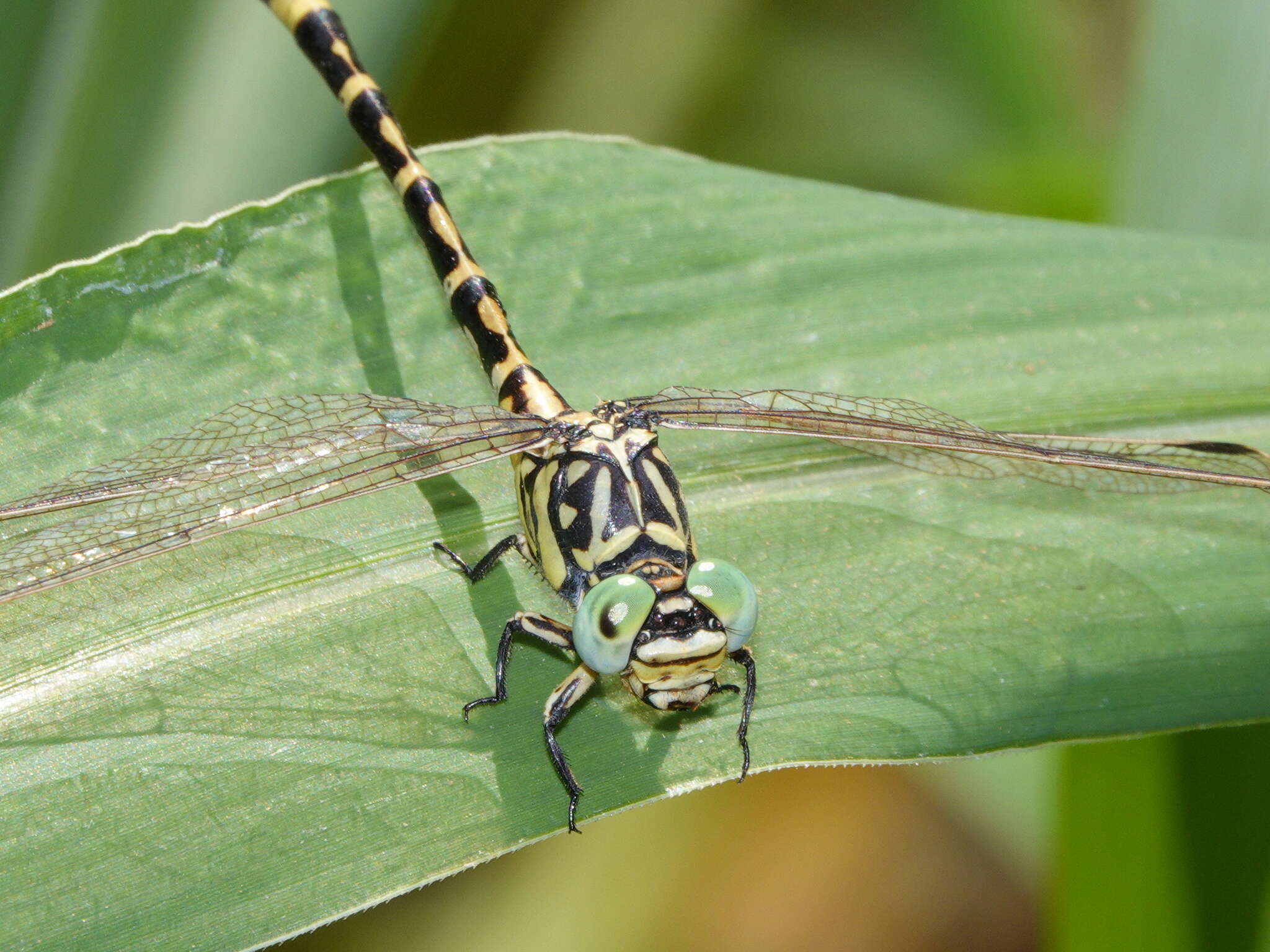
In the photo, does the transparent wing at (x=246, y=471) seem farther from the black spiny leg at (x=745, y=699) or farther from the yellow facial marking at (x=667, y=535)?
the black spiny leg at (x=745, y=699)

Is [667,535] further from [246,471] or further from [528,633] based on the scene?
[246,471]

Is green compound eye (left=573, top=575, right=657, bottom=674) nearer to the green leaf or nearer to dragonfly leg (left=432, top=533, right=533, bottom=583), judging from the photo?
the green leaf

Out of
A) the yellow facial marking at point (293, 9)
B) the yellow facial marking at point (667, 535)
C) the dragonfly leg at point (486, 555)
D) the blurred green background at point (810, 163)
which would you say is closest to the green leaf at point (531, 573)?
the dragonfly leg at point (486, 555)

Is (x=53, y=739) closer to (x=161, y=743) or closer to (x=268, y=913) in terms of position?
(x=161, y=743)

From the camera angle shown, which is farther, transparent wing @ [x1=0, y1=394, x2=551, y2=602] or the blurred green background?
the blurred green background

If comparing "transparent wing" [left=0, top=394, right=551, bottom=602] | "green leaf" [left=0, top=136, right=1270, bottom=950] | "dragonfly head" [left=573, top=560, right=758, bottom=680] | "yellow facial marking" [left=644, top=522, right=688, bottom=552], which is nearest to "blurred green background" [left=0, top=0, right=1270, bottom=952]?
"green leaf" [left=0, top=136, right=1270, bottom=950]

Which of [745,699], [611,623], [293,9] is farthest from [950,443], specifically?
[293,9]
